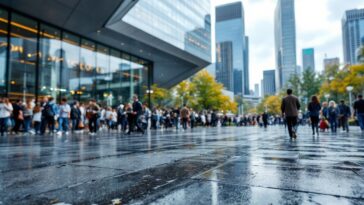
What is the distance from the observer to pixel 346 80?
3291cm

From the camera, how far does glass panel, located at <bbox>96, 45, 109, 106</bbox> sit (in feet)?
86.2

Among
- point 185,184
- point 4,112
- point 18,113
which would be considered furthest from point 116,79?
point 185,184

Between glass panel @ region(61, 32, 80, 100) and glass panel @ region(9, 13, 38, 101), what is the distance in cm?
268

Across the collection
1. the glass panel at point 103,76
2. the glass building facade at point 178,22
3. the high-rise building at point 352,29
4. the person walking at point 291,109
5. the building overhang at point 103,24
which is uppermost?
the high-rise building at point 352,29

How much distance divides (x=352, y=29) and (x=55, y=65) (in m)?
127

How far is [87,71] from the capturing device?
983 inches

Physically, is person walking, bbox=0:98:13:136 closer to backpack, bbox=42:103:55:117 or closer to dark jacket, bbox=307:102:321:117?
backpack, bbox=42:103:55:117

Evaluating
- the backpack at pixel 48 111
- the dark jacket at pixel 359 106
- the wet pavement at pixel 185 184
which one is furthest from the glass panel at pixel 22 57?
the dark jacket at pixel 359 106

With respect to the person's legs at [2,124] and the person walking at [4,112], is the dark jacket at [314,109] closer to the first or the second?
the person walking at [4,112]

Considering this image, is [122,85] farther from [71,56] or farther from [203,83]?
[203,83]

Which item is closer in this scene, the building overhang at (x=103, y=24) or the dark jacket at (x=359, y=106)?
the dark jacket at (x=359, y=106)

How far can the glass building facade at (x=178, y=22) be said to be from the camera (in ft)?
82.2

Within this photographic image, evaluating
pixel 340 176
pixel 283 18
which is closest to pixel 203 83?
pixel 340 176

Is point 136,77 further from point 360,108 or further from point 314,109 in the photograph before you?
point 360,108
